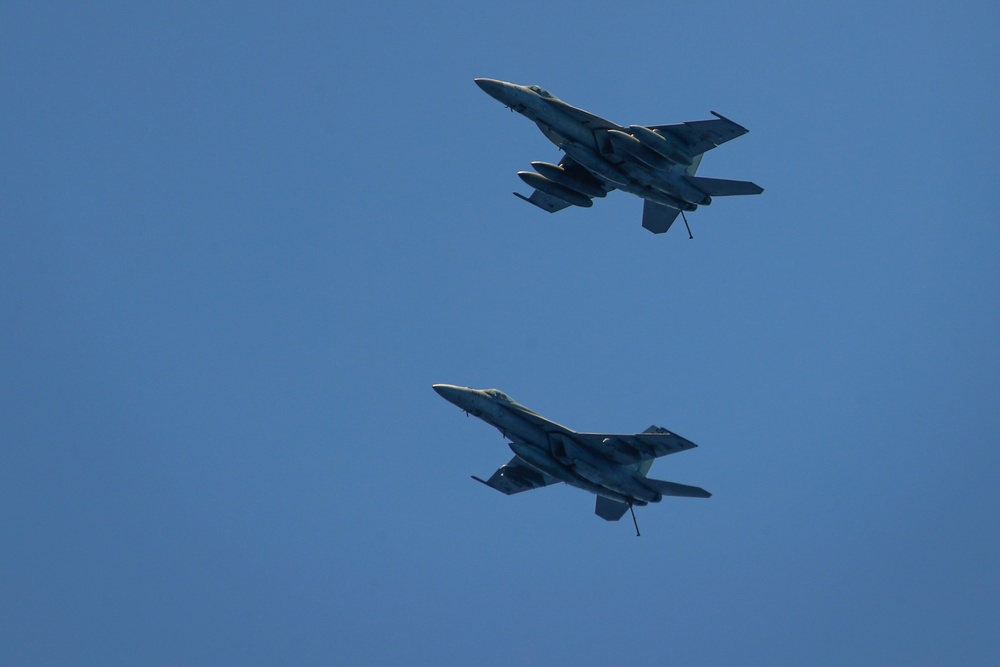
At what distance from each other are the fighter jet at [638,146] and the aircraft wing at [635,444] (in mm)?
7146

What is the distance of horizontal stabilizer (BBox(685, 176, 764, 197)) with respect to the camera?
48.1 m


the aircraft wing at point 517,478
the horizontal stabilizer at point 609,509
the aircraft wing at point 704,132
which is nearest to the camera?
the aircraft wing at point 704,132

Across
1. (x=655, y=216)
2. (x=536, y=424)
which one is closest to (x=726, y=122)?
(x=655, y=216)

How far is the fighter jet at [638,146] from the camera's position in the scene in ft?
156

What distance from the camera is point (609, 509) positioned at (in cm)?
5166

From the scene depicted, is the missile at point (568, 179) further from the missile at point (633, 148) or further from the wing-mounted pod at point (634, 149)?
the missile at point (633, 148)

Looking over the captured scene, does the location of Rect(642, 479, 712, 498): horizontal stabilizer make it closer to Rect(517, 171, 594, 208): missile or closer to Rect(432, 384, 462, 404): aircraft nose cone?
Rect(432, 384, 462, 404): aircraft nose cone

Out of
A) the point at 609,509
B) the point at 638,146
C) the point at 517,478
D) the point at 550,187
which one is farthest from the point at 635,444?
the point at 550,187

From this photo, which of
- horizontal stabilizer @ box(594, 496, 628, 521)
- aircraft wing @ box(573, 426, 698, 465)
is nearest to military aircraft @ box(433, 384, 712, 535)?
aircraft wing @ box(573, 426, 698, 465)

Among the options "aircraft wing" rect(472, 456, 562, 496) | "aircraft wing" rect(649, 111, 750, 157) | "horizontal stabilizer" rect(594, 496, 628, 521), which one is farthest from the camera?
"aircraft wing" rect(472, 456, 562, 496)

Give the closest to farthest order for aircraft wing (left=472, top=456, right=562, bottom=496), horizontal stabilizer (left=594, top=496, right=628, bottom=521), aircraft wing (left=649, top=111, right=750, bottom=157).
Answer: aircraft wing (left=649, top=111, right=750, bottom=157) < horizontal stabilizer (left=594, top=496, right=628, bottom=521) < aircraft wing (left=472, top=456, right=562, bottom=496)

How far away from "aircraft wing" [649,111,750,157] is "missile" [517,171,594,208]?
4.80 meters

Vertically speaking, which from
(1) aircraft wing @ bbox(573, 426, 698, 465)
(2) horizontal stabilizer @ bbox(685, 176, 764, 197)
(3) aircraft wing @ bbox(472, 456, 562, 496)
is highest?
(2) horizontal stabilizer @ bbox(685, 176, 764, 197)

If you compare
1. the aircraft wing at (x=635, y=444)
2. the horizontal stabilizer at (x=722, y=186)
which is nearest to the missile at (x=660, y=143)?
the horizontal stabilizer at (x=722, y=186)
